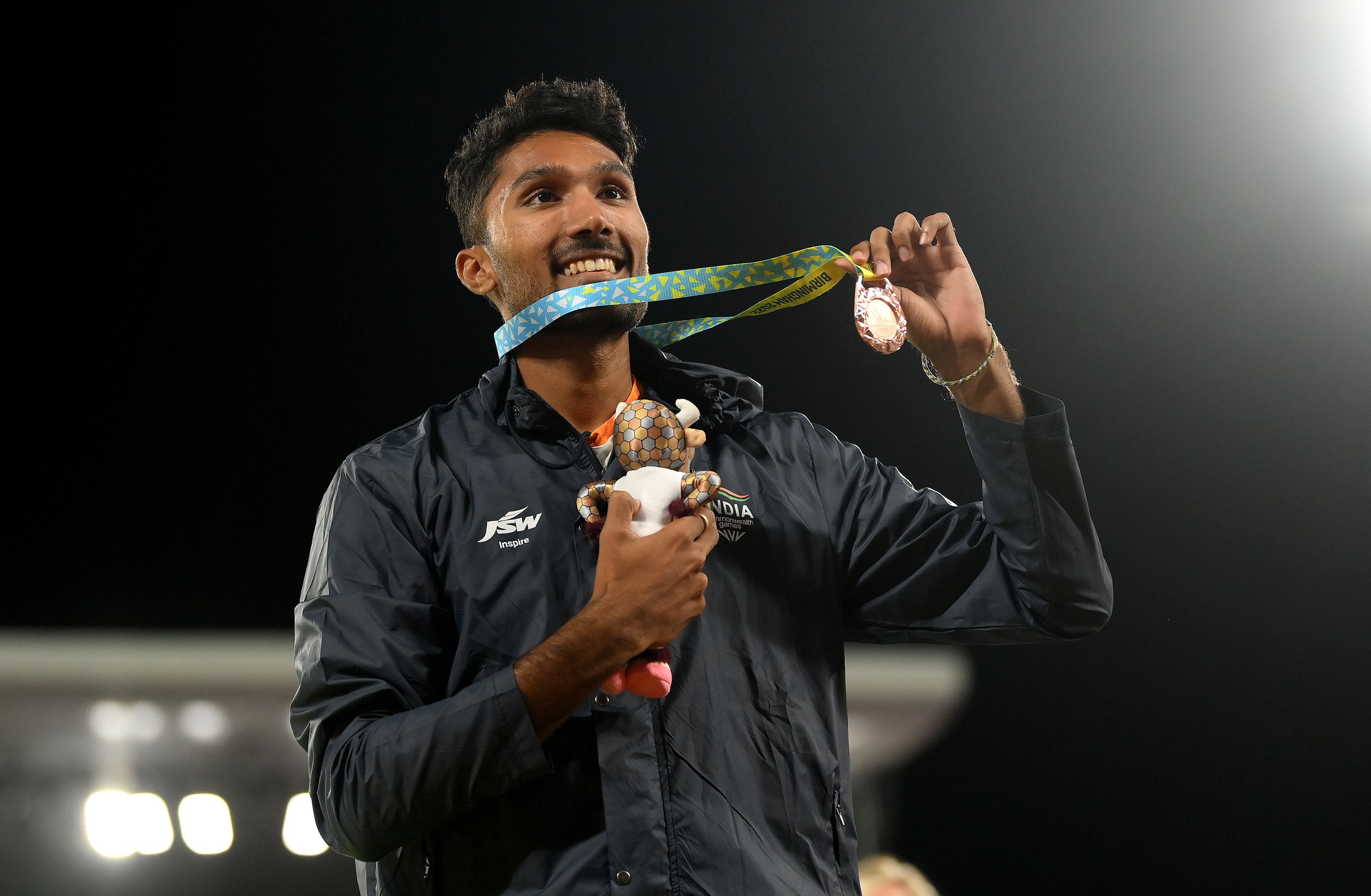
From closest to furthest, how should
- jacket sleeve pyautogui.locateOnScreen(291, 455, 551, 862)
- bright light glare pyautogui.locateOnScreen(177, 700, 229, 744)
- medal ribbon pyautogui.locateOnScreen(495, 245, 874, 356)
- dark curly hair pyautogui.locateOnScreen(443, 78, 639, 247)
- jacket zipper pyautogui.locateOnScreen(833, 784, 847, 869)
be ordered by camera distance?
jacket sleeve pyautogui.locateOnScreen(291, 455, 551, 862) → jacket zipper pyautogui.locateOnScreen(833, 784, 847, 869) → medal ribbon pyautogui.locateOnScreen(495, 245, 874, 356) → dark curly hair pyautogui.locateOnScreen(443, 78, 639, 247) → bright light glare pyautogui.locateOnScreen(177, 700, 229, 744)

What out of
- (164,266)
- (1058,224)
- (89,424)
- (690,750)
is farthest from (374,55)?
Answer: (690,750)

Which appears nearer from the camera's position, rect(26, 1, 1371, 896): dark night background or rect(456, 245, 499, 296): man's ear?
rect(456, 245, 499, 296): man's ear

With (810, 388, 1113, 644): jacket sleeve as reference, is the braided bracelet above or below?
above

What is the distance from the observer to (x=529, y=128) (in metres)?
1.77

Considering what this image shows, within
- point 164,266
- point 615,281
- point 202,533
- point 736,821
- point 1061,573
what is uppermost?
point 164,266

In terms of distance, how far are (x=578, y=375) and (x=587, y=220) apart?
0.69ft

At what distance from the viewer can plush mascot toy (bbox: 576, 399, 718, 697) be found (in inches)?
47.1

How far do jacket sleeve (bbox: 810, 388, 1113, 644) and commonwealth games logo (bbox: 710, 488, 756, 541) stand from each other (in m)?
0.19

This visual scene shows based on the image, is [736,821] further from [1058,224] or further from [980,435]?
[1058,224]

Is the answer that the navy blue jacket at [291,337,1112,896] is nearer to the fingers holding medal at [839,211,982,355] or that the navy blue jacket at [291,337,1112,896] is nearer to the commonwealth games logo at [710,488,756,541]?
the commonwealth games logo at [710,488,756,541]

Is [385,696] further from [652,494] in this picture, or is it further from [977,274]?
[977,274]

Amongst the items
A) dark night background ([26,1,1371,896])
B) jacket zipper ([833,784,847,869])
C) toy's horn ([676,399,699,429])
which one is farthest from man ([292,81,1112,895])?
dark night background ([26,1,1371,896])

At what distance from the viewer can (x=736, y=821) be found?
49.1 inches

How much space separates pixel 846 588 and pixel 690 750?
1.26 feet
